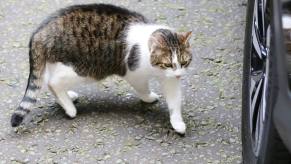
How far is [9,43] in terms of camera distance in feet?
14.2

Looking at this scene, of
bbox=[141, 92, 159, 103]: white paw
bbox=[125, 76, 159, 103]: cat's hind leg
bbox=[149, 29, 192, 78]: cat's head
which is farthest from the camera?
bbox=[141, 92, 159, 103]: white paw

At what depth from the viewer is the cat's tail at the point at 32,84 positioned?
339 centimetres

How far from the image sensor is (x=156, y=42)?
3.24 m

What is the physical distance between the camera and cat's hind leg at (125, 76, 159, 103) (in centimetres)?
345

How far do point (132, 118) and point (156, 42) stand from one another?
0.55 meters

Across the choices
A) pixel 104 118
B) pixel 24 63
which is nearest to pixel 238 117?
pixel 104 118

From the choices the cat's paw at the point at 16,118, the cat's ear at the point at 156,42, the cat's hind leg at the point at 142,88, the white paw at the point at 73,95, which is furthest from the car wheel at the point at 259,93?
the cat's paw at the point at 16,118

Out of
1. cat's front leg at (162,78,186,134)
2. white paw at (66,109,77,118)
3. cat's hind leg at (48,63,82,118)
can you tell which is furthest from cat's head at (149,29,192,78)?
white paw at (66,109,77,118)

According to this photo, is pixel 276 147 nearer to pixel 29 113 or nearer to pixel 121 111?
pixel 121 111

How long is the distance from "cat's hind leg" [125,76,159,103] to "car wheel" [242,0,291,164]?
0.63 m

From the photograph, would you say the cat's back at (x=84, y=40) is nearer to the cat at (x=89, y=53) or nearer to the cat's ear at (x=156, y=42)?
the cat at (x=89, y=53)

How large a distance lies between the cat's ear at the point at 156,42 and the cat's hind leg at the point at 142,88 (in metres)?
0.23

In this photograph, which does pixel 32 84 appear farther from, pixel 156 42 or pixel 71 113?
pixel 156 42

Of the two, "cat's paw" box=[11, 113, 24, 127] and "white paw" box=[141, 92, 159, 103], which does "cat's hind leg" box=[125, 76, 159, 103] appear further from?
"cat's paw" box=[11, 113, 24, 127]
